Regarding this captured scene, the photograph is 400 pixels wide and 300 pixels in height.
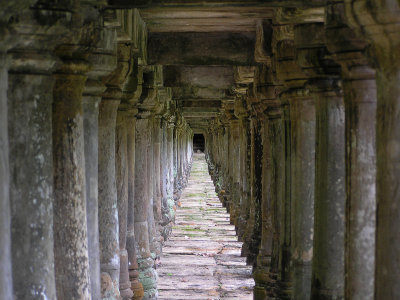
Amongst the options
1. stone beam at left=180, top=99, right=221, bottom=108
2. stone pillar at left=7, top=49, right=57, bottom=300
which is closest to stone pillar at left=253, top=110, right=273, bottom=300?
stone pillar at left=7, top=49, right=57, bottom=300

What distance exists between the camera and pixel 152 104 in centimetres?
910

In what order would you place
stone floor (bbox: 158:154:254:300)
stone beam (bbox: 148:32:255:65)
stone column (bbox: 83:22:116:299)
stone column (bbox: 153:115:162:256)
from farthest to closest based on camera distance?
stone column (bbox: 153:115:162:256) < stone floor (bbox: 158:154:254:300) < stone beam (bbox: 148:32:255:65) < stone column (bbox: 83:22:116:299)

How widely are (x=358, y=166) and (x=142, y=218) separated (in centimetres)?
555

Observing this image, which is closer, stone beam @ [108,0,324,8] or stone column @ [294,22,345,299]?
stone beam @ [108,0,324,8]

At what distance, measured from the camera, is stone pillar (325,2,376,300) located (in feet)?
13.2

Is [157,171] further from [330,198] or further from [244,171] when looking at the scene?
[330,198]

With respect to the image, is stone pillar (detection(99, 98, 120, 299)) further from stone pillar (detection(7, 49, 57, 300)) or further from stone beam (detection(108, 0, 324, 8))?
stone pillar (detection(7, 49, 57, 300))

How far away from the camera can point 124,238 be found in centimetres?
746

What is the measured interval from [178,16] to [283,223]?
8.08 ft

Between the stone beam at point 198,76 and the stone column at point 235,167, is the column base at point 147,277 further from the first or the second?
the stone column at point 235,167

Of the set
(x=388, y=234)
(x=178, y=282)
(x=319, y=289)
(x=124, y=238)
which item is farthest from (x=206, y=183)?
(x=388, y=234)

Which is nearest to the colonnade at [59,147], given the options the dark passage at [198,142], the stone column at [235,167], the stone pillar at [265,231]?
the stone pillar at [265,231]

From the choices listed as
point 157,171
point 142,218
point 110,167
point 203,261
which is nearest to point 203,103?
point 157,171

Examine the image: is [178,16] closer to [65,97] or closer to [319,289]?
[65,97]
